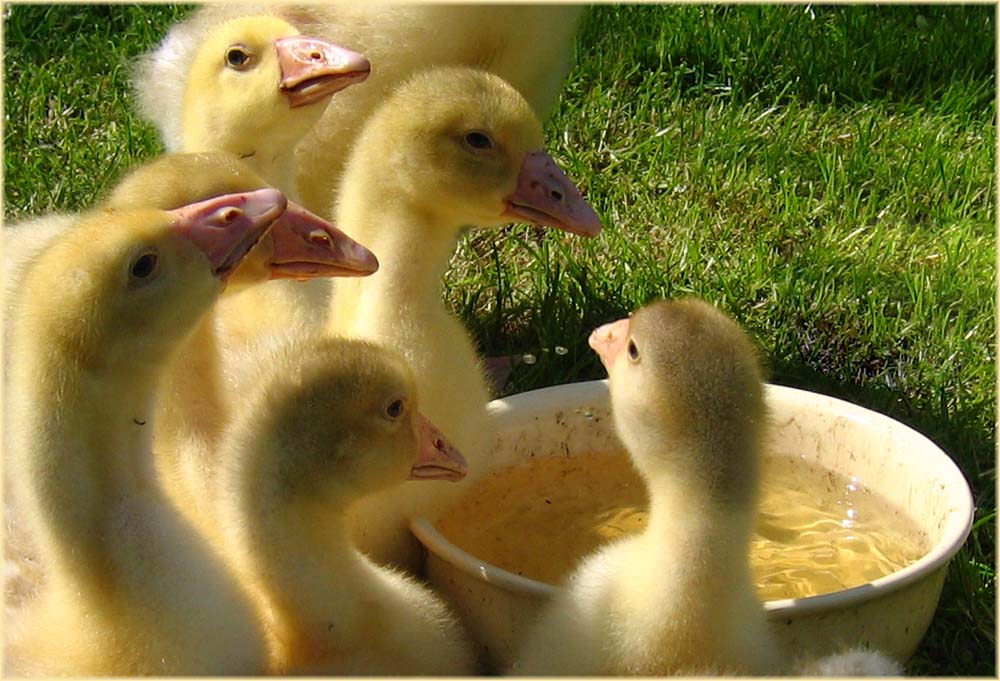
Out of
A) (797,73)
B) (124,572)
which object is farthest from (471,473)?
(797,73)

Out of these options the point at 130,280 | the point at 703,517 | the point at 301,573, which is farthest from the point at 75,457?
the point at 703,517

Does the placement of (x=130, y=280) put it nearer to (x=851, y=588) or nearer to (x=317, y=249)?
(x=317, y=249)

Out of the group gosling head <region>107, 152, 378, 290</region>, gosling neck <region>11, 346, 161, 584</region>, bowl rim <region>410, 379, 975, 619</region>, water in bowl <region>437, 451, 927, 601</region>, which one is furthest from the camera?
water in bowl <region>437, 451, 927, 601</region>

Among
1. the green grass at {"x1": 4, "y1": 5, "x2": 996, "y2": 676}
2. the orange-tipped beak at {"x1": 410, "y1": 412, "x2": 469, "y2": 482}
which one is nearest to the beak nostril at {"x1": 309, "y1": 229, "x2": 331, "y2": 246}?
the orange-tipped beak at {"x1": 410, "y1": 412, "x2": 469, "y2": 482}

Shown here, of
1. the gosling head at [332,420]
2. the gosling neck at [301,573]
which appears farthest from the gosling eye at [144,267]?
the gosling neck at [301,573]

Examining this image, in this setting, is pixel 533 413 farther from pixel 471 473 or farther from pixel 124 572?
pixel 124 572

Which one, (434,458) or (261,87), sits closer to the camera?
(434,458)

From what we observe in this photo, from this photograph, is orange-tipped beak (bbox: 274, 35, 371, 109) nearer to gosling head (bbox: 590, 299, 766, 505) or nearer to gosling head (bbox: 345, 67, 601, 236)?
gosling head (bbox: 345, 67, 601, 236)
